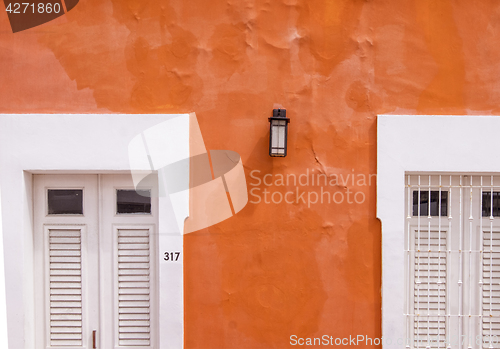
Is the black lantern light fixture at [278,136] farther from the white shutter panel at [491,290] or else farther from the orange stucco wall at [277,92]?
the white shutter panel at [491,290]

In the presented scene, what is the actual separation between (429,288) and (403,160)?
4.35ft

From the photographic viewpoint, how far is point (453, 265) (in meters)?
2.94

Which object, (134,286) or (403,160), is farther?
(134,286)

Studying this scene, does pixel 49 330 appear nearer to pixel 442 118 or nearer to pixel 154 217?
pixel 154 217

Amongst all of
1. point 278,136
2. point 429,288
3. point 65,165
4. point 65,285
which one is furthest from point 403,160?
point 65,285

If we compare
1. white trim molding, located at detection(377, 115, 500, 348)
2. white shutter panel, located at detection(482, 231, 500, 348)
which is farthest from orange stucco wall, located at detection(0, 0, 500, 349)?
white shutter panel, located at detection(482, 231, 500, 348)

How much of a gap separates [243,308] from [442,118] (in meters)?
2.59

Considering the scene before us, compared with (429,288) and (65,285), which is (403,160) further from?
(65,285)

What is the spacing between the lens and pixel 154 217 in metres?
2.95

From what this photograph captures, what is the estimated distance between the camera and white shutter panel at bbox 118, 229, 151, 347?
295cm

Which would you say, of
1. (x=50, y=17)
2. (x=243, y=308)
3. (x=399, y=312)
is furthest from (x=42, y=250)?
(x=399, y=312)

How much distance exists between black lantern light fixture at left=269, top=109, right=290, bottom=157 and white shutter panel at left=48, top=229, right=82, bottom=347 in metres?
2.11

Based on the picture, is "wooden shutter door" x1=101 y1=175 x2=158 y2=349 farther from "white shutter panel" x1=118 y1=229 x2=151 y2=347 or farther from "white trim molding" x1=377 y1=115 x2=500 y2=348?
"white trim molding" x1=377 y1=115 x2=500 y2=348

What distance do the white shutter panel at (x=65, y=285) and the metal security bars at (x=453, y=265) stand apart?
3274mm
